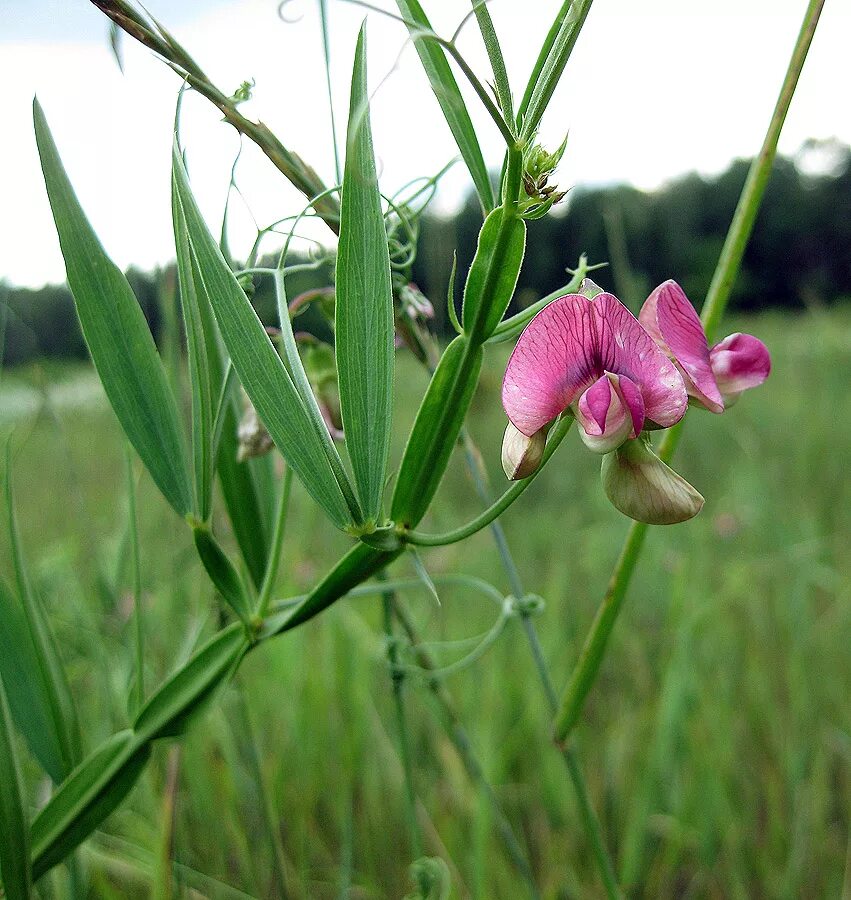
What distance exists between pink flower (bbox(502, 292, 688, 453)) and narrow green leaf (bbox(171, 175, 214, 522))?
16 centimetres

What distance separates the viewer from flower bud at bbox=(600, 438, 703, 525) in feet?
0.99

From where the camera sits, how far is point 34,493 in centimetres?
269

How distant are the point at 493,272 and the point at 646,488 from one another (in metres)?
0.10

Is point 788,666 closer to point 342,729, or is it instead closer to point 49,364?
point 342,729

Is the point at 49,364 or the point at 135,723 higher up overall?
the point at 49,364

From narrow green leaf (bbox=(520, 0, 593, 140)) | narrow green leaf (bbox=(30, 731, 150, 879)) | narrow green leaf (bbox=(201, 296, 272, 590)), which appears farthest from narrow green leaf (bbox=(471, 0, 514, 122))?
narrow green leaf (bbox=(30, 731, 150, 879))

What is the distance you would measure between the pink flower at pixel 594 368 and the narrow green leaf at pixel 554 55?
7 cm

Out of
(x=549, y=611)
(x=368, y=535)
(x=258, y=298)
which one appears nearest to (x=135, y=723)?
(x=368, y=535)

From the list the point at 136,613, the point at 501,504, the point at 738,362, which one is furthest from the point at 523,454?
the point at 136,613

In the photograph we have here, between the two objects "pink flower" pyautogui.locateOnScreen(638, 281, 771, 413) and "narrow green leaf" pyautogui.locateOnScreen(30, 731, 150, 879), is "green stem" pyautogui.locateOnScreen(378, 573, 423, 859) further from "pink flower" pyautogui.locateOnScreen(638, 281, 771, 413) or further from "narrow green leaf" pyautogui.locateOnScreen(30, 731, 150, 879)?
"pink flower" pyautogui.locateOnScreen(638, 281, 771, 413)

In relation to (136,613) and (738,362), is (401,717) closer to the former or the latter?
(136,613)

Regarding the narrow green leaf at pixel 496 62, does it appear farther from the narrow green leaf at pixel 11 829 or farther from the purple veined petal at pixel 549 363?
the narrow green leaf at pixel 11 829

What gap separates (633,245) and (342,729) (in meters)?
6.62

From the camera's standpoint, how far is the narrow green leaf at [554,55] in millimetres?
277
